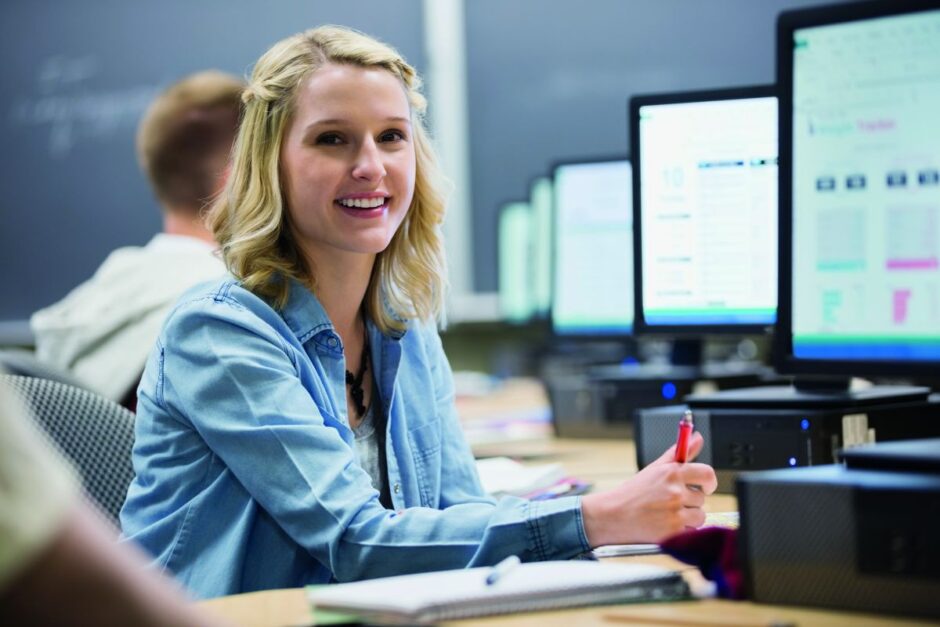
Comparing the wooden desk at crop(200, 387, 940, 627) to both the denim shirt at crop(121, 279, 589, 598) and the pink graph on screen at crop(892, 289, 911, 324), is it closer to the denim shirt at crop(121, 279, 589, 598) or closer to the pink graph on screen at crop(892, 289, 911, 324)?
the denim shirt at crop(121, 279, 589, 598)

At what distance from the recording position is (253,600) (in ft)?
3.90

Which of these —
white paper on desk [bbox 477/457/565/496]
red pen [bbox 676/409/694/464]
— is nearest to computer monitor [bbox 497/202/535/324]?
white paper on desk [bbox 477/457/565/496]

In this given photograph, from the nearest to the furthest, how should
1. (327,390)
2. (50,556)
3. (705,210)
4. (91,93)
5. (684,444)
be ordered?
(50,556) → (684,444) → (327,390) → (705,210) → (91,93)

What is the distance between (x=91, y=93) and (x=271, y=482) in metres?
4.06

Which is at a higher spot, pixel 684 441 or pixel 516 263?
pixel 516 263

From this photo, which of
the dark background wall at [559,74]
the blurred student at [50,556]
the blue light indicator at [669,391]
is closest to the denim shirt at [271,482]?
the blurred student at [50,556]

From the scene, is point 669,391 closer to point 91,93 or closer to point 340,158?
point 340,158

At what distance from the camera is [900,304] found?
1.19 meters

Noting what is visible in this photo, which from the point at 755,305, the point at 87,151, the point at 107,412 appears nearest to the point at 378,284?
the point at 107,412

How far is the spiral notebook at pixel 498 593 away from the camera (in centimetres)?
100

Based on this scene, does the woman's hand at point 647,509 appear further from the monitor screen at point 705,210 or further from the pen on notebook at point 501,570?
the monitor screen at point 705,210

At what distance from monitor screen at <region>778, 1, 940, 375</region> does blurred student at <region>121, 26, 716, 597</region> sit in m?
0.21

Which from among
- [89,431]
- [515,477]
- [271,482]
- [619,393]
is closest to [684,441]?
[271,482]

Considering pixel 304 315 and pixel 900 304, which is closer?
pixel 900 304
